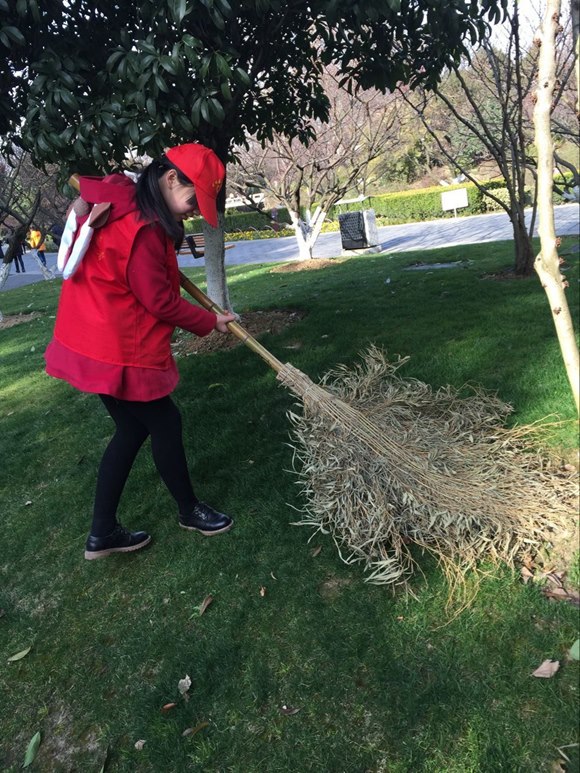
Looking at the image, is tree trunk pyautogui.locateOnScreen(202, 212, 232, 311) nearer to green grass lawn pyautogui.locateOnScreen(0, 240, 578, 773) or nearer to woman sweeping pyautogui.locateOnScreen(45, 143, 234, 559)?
green grass lawn pyautogui.locateOnScreen(0, 240, 578, 773)

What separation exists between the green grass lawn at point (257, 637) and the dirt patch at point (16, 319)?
281 inches

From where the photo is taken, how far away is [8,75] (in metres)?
3.96

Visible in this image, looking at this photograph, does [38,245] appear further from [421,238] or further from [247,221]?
[247,221]

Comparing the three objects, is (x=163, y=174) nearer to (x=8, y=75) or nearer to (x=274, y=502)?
(x=274, y=502)

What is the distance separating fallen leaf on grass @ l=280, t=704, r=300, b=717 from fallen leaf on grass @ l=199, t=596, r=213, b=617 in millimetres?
598

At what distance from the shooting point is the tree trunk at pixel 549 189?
5.17 ft

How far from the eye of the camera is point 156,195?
2240 millimetres

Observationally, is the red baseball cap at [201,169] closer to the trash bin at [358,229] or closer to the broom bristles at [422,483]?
the broom bristles at [422,483]

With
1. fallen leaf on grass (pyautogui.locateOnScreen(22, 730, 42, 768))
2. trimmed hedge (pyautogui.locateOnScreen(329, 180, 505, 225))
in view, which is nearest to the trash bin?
trimmed hedge (pyautogui.locateOnScreen(329, 180, 505, 225))

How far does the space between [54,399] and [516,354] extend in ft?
13.8

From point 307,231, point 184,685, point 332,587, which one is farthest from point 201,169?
point 307,231

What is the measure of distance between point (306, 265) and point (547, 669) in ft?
37.1

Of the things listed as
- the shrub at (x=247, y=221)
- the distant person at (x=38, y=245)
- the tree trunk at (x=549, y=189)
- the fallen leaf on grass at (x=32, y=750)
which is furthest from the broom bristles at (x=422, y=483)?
the shrub at (x=247, y=221)

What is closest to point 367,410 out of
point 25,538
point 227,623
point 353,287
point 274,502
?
point 274,502
